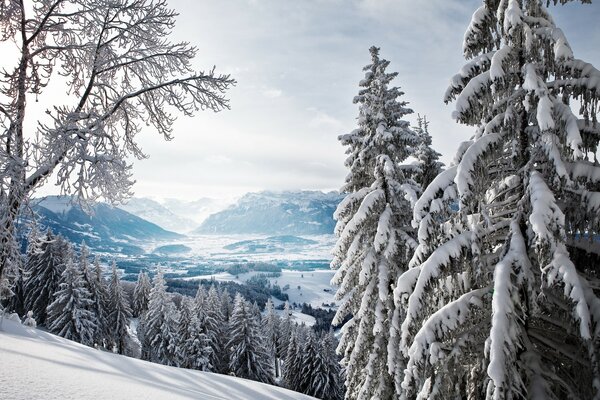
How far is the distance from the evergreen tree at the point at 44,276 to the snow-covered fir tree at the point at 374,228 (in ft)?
126

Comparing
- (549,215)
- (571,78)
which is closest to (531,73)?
(571,78)

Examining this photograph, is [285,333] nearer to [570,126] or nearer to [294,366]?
[294,366]

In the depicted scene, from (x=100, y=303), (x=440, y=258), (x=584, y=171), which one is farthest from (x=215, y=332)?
(x=584, y=171)

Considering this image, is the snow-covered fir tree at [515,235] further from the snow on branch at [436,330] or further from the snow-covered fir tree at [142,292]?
the snow-covered fir tree at [142,292]

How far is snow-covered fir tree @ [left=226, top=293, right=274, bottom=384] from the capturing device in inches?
1602

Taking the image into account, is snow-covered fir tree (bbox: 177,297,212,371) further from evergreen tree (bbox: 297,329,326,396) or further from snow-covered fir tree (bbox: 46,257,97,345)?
evergreen tree (bbox: 297,329,326,396)

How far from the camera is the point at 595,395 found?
5.76m

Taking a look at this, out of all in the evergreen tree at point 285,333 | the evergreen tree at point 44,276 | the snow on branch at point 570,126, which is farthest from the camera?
the evergreen tree at point 285,333

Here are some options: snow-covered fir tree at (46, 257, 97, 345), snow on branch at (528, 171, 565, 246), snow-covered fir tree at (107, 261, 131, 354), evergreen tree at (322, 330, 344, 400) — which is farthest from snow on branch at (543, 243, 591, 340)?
snow-covered fir tree at (107, 261, 131, 354)

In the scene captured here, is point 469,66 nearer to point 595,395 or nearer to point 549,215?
point 549,215

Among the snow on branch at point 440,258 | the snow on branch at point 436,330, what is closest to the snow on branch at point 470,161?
the snow on branch at point 440,258

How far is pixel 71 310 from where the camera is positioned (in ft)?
120

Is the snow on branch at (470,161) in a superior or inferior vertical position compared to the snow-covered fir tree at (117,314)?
superior

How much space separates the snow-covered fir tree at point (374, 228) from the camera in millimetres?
13703
